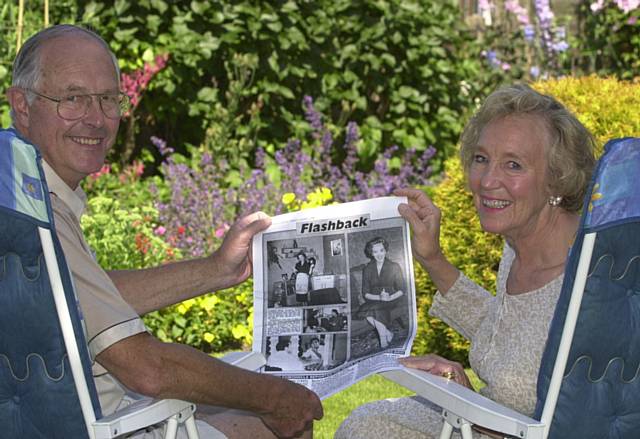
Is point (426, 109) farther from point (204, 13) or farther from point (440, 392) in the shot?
point (440, 392)

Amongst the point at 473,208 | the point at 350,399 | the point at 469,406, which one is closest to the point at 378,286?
the point at 469,406

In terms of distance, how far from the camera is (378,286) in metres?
2.65

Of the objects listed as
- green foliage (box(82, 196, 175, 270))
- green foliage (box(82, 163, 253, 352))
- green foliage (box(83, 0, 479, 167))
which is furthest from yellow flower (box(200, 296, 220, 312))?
green foliage (box(83, 0, 479, 167))

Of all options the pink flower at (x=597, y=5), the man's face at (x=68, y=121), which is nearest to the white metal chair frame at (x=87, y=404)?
the man's face at (x=68, y=121)

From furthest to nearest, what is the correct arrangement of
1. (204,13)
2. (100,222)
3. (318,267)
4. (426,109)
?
(426,109) < (204,13) < (100,222) < (318,267)

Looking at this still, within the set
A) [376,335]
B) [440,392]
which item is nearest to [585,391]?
[440,392]

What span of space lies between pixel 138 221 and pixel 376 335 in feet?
10.3

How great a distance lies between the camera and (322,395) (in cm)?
250

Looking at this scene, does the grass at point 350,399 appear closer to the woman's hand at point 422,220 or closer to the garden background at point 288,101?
the garden background at point 288,101

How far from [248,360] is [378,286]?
0.35 meters

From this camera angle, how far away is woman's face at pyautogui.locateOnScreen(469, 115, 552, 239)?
2.69m

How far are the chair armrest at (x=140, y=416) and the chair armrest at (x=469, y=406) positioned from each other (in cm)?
49

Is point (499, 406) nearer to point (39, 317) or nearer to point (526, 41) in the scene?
point (39, 317)

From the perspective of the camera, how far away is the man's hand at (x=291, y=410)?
248 centimetres
